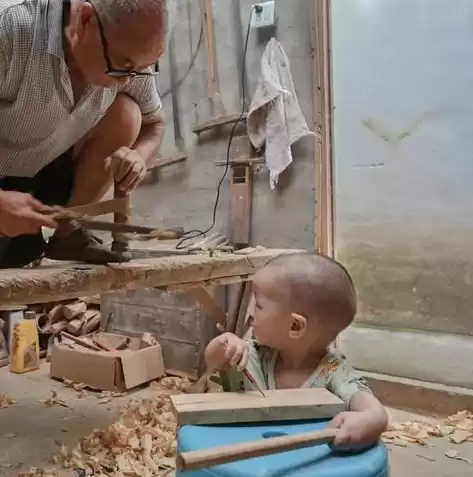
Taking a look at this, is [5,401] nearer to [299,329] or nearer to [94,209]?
[94,209]

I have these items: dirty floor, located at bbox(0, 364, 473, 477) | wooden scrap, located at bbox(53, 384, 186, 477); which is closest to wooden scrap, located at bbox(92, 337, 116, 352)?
dirty floor, located at bbox(0, 364, 473, 477)

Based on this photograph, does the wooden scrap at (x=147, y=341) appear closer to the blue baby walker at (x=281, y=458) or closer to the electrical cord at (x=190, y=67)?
the electrical cord at (x=190, y=67)

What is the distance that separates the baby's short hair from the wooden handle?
0.26 meters

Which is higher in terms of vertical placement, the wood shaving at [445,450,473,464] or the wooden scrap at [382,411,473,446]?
the wood shaving at [445,450,473,464]

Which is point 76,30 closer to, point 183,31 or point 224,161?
point 224,161

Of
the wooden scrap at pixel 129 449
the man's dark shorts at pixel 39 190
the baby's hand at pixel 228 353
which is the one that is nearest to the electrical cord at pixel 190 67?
the man's dark shorts at pixel 39 190

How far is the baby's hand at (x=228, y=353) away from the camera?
1053mm

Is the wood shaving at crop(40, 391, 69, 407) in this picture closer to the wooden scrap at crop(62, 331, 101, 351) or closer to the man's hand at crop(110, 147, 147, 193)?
the wooden scrap at crop(62, 331, 101, 351)

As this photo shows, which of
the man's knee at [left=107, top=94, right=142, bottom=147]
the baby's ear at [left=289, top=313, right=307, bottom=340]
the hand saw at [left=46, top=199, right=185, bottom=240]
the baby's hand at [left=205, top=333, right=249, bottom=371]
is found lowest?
the baby's hand at [left=205, top=333, right=249, bottom=371]

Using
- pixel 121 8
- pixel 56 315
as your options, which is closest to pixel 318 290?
pixel 121 8

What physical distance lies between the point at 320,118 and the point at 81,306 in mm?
1439

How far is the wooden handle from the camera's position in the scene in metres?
0.75

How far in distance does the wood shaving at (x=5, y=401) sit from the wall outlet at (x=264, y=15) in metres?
1.80

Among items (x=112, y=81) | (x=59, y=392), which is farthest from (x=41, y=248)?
(x=59, y=392)
